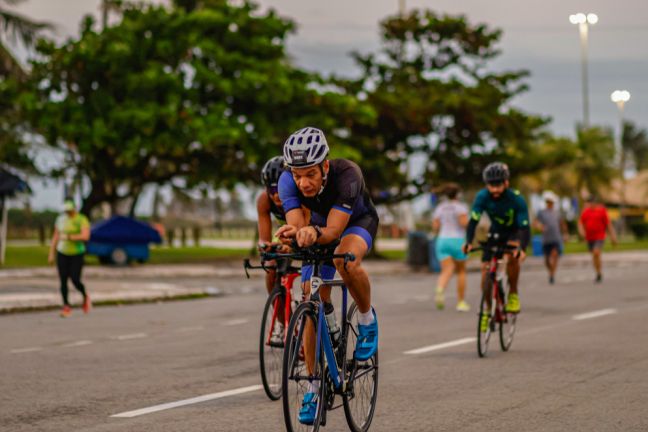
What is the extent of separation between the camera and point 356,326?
7180 mm

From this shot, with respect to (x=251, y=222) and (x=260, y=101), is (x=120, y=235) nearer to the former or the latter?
(x=260, y=101)

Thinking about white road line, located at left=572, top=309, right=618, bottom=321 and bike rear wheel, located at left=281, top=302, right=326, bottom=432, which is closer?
bike rear wheel, located at left=281, top=302, right=326, bottom=432

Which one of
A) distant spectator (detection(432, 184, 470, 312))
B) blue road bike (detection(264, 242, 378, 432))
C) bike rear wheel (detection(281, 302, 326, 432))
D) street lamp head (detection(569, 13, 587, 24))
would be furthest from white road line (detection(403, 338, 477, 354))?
street lamp head (detection(569, 13, 587, 24))

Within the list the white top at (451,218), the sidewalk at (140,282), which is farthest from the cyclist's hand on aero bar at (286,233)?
the sidewalk at (140,282)

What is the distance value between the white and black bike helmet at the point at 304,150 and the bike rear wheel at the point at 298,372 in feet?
2.56

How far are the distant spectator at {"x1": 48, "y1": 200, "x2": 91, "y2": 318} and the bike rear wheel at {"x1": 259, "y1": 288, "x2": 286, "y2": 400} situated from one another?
8.40 metres

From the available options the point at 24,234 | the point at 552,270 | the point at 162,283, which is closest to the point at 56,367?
the point at 162,283

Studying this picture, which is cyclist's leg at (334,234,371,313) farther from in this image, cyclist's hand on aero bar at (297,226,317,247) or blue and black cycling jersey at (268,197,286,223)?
blue and black cycling jersey at (268,197,286,223)

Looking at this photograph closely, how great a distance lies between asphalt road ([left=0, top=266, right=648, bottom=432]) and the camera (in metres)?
7.78

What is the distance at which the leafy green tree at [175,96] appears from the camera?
32.3m

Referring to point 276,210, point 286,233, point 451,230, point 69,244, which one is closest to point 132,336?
point 69,244

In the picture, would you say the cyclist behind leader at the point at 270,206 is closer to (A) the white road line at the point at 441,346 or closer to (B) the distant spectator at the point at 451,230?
(A) the white road line at the point at 441,346

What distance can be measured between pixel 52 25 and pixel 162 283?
12.0m

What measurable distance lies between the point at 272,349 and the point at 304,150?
8.68ft
